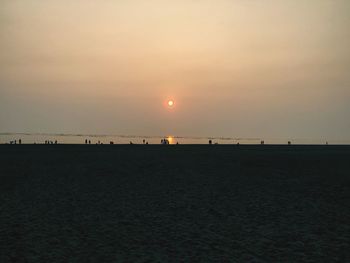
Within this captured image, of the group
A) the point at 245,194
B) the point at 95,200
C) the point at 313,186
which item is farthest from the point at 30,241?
the point at 313,186

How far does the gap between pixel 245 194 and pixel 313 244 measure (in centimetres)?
784

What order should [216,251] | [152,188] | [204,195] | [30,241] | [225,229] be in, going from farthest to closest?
[152,188] < [204,195] < [225,229] < [30,241] < [216,251]

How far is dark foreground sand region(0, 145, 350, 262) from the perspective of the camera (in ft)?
33.3

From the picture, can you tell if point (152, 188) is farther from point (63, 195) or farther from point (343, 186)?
point (343, 186)

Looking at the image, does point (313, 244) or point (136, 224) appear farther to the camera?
point (136, 224)

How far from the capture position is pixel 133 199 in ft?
57.2

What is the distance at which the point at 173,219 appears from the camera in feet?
45.4

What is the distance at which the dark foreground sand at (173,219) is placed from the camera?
33.3 feet

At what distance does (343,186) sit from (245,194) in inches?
239

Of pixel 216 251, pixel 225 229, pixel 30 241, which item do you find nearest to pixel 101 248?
pixel 30 241

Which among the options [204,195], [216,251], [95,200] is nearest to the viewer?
[216,251]

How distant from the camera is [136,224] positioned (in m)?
13.1

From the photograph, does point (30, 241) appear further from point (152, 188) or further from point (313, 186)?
point (313, 186)

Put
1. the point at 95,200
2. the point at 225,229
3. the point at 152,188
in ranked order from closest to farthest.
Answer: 1. the point at 225,229
2. the point at 95,200
3. the point at 152,188
